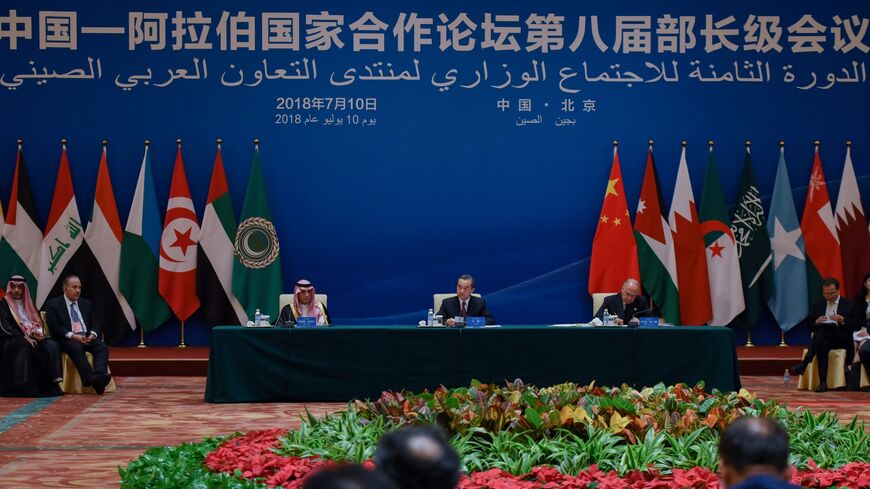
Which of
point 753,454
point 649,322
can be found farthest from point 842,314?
point 753,454

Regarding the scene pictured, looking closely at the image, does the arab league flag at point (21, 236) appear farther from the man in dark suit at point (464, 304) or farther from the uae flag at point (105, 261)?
the man in dark suit at point (464, 304)

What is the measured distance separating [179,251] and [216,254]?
345 mm

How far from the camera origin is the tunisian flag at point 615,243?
1056 centimetres

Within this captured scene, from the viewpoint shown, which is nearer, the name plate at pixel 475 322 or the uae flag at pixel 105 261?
the name plate at pixel 475 322

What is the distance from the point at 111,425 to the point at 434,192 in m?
4.47

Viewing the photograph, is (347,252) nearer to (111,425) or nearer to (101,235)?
(101,235)

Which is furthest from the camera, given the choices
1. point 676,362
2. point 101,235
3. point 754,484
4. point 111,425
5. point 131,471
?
point 101,235

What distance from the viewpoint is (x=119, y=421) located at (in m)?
7.36

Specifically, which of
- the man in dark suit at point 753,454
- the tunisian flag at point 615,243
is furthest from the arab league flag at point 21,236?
the man in dark suit at point 753,454

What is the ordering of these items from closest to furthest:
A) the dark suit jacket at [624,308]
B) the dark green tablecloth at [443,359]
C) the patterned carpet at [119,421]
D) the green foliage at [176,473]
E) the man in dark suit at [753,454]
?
the man in dark suit at [753,454] → the green foliage at [176,473] → the patterned carpet at [119,421] → the dark green tablecloth at [443,359] → the dark suit jacket at [624,308]

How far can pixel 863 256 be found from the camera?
10.6m

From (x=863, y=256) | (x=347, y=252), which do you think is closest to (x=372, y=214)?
(x=347, y=252)

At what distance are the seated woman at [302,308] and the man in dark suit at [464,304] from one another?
0.96 meters

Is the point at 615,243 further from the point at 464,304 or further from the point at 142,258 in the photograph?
the point at 142,258
